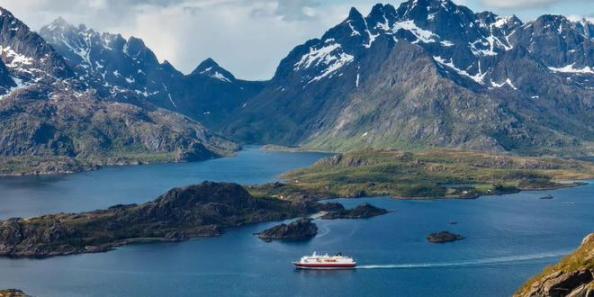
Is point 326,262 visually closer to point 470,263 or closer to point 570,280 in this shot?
point 470,263

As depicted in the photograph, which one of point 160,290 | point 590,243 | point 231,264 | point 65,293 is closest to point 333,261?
point 231,264

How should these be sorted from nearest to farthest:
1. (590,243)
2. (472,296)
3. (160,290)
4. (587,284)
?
1. (587,284)
2. (590,243)
3. (472,296)
4. (160,290)

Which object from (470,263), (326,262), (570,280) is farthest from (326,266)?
(570,280)

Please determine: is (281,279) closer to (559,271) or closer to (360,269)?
(360,269)

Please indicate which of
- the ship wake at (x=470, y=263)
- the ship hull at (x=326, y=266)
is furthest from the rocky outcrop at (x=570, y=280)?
the ship hull at (x=326, y=266)

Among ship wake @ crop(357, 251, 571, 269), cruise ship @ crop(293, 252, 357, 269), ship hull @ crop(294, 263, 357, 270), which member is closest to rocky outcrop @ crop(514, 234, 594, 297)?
ship wake @ crop(357, 251, 571, 269)

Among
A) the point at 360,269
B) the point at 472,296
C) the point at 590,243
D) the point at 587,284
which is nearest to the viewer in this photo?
the point at 587,284

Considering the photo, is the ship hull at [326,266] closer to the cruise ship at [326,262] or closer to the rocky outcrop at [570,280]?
the cruise ship at [326,262]
